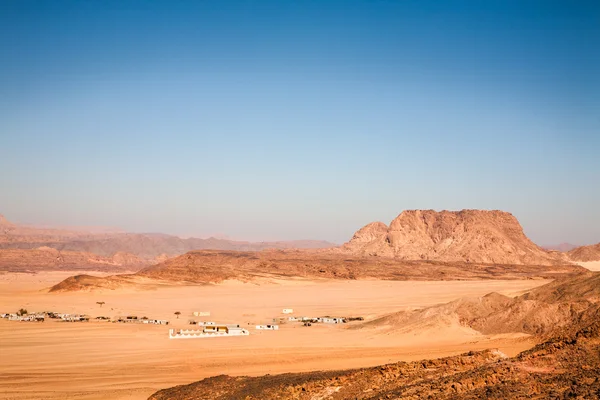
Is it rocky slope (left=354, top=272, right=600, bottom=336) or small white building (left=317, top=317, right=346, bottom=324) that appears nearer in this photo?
rocky slope (left=354, top=272, right=600, bottom=336)

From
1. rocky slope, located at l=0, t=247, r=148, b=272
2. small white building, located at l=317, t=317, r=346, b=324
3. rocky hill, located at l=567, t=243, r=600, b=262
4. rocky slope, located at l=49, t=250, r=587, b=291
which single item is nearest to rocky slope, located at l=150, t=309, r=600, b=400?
small white building, located at l=317, t=317, r=346, b=324

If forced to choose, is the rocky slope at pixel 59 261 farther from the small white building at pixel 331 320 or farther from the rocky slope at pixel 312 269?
the small white building at pixel 331 320

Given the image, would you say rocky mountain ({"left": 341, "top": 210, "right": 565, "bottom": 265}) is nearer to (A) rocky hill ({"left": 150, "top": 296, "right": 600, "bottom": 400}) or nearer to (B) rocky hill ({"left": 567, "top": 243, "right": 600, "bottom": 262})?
(B) rocky hill ({"left": 567, "top": 243, "right": 600, "bottom": 262})

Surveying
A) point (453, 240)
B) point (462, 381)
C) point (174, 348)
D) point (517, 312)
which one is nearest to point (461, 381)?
point (462, 381)

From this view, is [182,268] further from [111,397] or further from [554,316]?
[111,397]

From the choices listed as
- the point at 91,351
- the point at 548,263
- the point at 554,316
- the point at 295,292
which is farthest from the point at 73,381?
the point at 548,263

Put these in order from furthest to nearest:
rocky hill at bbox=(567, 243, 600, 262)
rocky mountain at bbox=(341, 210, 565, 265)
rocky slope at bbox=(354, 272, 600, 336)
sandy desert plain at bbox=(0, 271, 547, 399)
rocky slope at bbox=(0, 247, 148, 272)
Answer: rocky hill at bbox=(567, 243, 600, 262), rocky slope at bbox=(0, 247, 148, 272), rocky mountain at bbox=(341, 210, 565, 265), rocky slope at bbox=(354, 272, 600, 336), sandy desert plain at bbox=(0, 271, 547, 399)

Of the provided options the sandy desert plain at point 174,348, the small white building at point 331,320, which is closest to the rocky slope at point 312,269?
the sandy desert plain at point 174,348

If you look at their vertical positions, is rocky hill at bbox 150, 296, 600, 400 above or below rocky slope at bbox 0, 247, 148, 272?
below

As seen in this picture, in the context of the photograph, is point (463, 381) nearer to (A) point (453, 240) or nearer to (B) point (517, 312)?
(B) point (517, 312)
